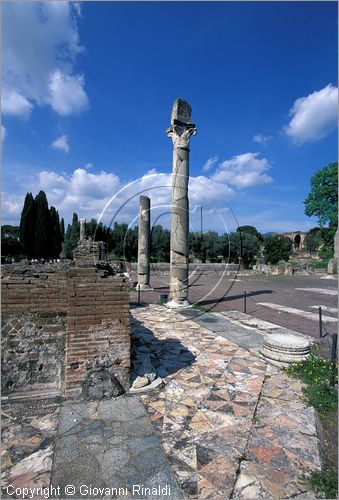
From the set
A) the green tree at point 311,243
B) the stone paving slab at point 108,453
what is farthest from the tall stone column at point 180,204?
the green tree at point 311,243

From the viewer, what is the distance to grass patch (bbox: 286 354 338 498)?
237 cm

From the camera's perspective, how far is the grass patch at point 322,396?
237 centimetres

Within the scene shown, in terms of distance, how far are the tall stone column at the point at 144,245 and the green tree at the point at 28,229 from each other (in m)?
22.0

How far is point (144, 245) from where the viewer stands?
51.0ft

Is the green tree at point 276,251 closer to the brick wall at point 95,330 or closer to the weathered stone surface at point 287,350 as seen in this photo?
the weathered stone surface at point 287,350

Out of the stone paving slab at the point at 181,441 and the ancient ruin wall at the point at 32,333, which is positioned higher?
the ancient ruin wall at the point at 32,333

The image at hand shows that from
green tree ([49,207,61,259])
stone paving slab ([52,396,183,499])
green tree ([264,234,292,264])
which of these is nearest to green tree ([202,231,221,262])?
green tree ([264,234,292,264])

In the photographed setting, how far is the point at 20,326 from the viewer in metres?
3.75

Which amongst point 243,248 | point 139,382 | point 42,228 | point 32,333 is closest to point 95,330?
point 32,333

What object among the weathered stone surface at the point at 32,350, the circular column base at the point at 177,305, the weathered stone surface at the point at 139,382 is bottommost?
the weathered stone surface at the point at 139,382

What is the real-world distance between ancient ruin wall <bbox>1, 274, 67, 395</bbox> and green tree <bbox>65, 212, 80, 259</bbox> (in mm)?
34979

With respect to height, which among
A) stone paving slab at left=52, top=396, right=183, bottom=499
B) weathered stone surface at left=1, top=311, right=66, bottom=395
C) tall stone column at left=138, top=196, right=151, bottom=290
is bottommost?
stone paving slab at left=52, top=396, right=183, bottom=499

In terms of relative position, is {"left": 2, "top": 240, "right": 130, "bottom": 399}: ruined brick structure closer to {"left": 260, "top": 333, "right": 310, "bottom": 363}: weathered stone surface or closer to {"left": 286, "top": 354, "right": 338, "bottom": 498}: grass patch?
{"left": 286, "top": 354, "right": 338, "bottom": 498}: grass patch

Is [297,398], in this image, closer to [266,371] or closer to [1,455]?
[266,371]
